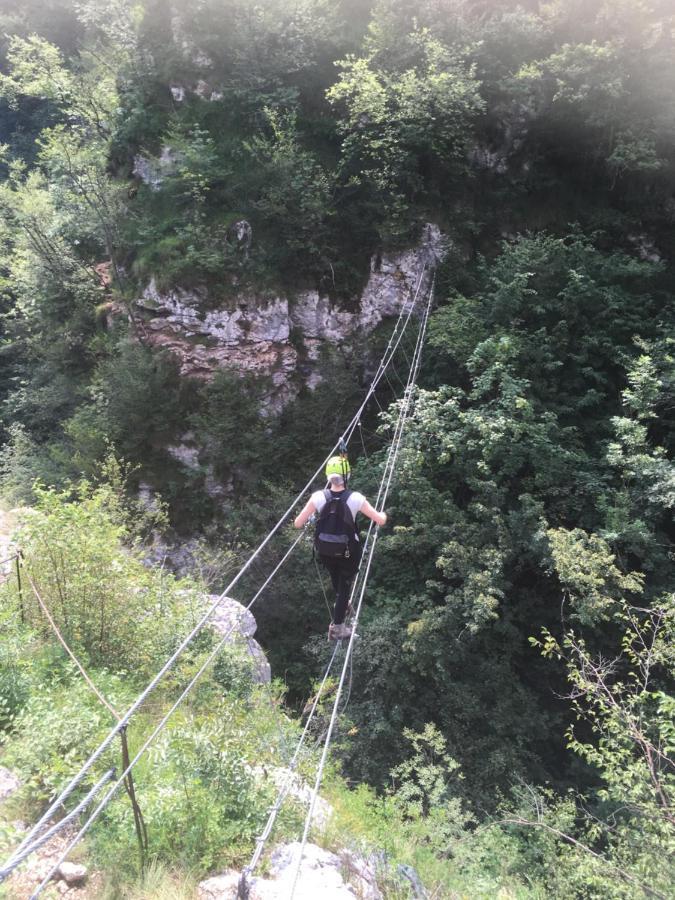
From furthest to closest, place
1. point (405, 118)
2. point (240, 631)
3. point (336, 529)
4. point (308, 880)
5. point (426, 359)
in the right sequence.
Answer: point (426, 359), point (405, 118), point (240, 631), point (336, 529), point (308, 880)

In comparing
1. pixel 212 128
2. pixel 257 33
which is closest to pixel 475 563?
pixel 212 128

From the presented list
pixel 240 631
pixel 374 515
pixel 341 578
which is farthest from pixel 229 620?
pixel 374 515

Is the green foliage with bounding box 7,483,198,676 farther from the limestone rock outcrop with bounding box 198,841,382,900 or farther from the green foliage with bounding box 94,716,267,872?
the limestone rock outcrop with bounding box 198,841,382,900

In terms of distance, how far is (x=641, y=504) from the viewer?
764cm

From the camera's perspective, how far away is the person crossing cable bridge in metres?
4.09

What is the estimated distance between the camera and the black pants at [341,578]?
14.7 ft

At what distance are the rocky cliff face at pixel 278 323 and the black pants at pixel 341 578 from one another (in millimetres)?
7723

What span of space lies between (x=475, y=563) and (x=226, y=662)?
4125 mm

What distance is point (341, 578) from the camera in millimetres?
4656

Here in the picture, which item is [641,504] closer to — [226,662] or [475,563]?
[475,563]

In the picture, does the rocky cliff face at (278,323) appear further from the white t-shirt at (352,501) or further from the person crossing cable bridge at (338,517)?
the white t-shirt at (352,501)

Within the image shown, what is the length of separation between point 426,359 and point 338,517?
757 cm

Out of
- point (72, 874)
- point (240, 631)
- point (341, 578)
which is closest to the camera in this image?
point (72, 874)

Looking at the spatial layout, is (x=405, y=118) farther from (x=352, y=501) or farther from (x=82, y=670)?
(x=82, y=670)
